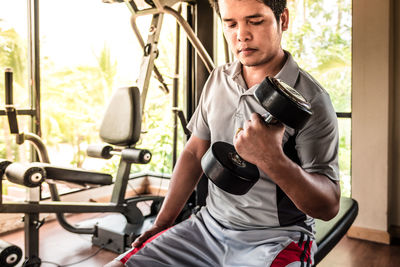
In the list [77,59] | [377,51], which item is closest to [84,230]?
[77,59]

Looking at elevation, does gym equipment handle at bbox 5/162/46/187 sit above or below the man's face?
below

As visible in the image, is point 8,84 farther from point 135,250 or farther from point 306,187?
point 306,187

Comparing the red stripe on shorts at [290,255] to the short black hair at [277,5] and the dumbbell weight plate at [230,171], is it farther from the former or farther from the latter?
the short black hair at [277,5]

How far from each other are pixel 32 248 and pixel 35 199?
27cm

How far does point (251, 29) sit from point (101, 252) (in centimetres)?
204

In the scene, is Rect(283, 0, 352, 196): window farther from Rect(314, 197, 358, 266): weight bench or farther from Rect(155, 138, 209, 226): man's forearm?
Rect(155, 138, 209, 226): man's forearm

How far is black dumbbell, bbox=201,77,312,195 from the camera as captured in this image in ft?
2.72

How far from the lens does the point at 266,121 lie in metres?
0.87

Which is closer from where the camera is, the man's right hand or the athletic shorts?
the athletic shorts

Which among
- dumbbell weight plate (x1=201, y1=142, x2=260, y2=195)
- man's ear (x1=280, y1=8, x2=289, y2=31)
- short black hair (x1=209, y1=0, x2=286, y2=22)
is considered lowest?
dumbbell weight plate (x1=201, y1=142, x2=260, y2=195)

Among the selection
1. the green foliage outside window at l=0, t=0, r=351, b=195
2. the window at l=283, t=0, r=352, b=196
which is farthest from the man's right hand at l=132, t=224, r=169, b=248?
the window at l=283, t=0, r=352, b=196

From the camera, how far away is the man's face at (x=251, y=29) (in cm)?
110

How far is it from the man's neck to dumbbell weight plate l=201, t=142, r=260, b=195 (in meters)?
0.33

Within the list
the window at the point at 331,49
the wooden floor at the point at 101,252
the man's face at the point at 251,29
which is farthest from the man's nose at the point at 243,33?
the window at the point at 331,49
